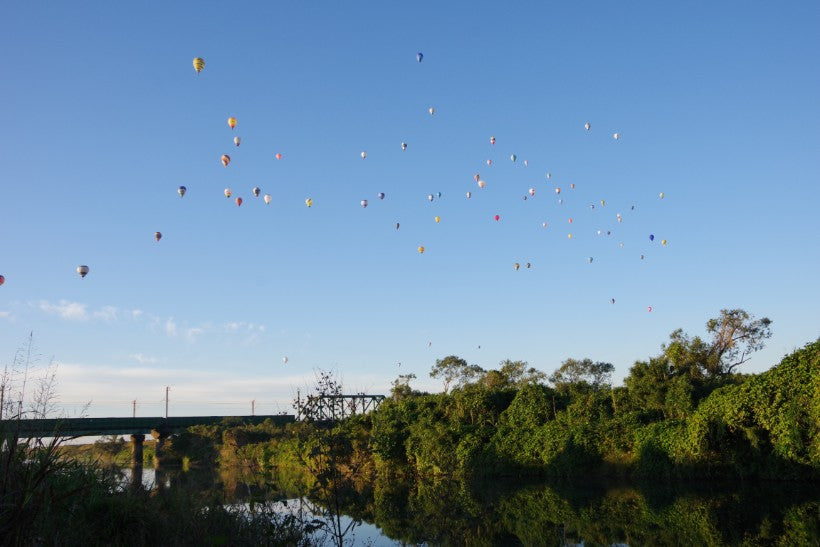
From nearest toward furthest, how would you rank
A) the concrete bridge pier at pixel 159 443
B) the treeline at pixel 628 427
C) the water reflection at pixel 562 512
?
1. the water reflection at pixel 562 512
2. the treeline at pixel 628 427
3. the concrete bridge pier at pixel 159 443

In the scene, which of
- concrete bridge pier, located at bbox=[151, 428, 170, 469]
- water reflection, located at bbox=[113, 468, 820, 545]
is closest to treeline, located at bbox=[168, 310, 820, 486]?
water reflection, located at bbox=[113, 468, 820, 545]

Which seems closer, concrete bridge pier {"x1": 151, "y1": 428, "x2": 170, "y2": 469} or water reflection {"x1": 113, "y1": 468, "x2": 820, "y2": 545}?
water reflection {"x1": 113, "y1": 468, "x2": 820, "y2": 545}

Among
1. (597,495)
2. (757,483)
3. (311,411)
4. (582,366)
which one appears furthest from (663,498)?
(582,366)

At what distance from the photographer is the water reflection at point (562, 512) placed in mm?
10745

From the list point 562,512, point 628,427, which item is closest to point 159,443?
point 628,427

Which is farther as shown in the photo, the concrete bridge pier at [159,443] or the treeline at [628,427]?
the concrete bridge pier at [159,443]

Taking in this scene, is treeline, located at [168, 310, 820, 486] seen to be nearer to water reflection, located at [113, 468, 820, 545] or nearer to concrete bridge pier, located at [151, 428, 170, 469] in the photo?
water reflection, located at [113, 468, 820, 545]

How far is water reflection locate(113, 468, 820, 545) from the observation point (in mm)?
10745

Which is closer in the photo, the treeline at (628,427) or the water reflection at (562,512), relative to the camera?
the water reflection at (562,512)

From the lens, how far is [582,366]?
94.2 metres

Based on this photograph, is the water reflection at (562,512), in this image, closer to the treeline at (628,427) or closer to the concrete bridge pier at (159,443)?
the treeline at (628,427)

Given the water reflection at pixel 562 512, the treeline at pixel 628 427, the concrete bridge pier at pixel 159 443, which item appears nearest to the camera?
the water reflection at pixel 562 512

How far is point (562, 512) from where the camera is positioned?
21.6 metres

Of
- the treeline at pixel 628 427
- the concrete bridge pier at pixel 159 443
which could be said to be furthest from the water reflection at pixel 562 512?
the concrete bridge pier at pixel 159 443
